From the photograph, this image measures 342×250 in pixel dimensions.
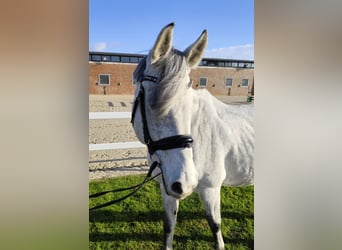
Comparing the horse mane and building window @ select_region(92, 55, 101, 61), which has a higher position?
building window @ select_region(92, 55, 101, 61)

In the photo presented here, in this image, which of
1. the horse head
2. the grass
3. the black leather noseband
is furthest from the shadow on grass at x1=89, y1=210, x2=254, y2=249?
the black leather noseband

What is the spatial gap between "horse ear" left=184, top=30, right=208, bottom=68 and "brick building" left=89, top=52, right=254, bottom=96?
33 millimetres

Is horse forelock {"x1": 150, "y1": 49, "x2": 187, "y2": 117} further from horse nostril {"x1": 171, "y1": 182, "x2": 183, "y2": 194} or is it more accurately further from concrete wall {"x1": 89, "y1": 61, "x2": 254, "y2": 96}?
horse nostril {"x1": 171, "y1": 182, "x2": 183, "y2": 194}

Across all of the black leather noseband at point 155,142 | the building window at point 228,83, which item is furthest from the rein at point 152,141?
the building window at point 228,83

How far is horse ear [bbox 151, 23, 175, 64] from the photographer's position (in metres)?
1.07

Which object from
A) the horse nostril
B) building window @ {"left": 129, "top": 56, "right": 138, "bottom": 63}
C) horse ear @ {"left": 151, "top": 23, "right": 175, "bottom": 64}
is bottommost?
the horse nostril

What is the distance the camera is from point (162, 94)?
1.08m

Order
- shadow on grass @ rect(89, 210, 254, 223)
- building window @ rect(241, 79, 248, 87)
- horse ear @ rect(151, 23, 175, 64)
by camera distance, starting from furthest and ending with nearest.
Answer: building window @ rect(241, 79, 248, 87)
shadow on grass @ rect(89, 210, 254, 223)
horse ear @ rect(151, 23, 175, 64)

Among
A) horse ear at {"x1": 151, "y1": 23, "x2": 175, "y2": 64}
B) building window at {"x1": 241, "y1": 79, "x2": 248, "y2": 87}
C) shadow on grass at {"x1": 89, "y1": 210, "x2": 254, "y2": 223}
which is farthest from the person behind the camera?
building window at {"x1": 241, "y1": 79, "x2": 248, "y2": 87}

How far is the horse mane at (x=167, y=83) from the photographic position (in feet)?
3.55

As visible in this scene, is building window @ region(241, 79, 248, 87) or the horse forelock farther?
building window @ region(241, 79, 248, 87)

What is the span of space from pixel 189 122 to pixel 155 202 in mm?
341
